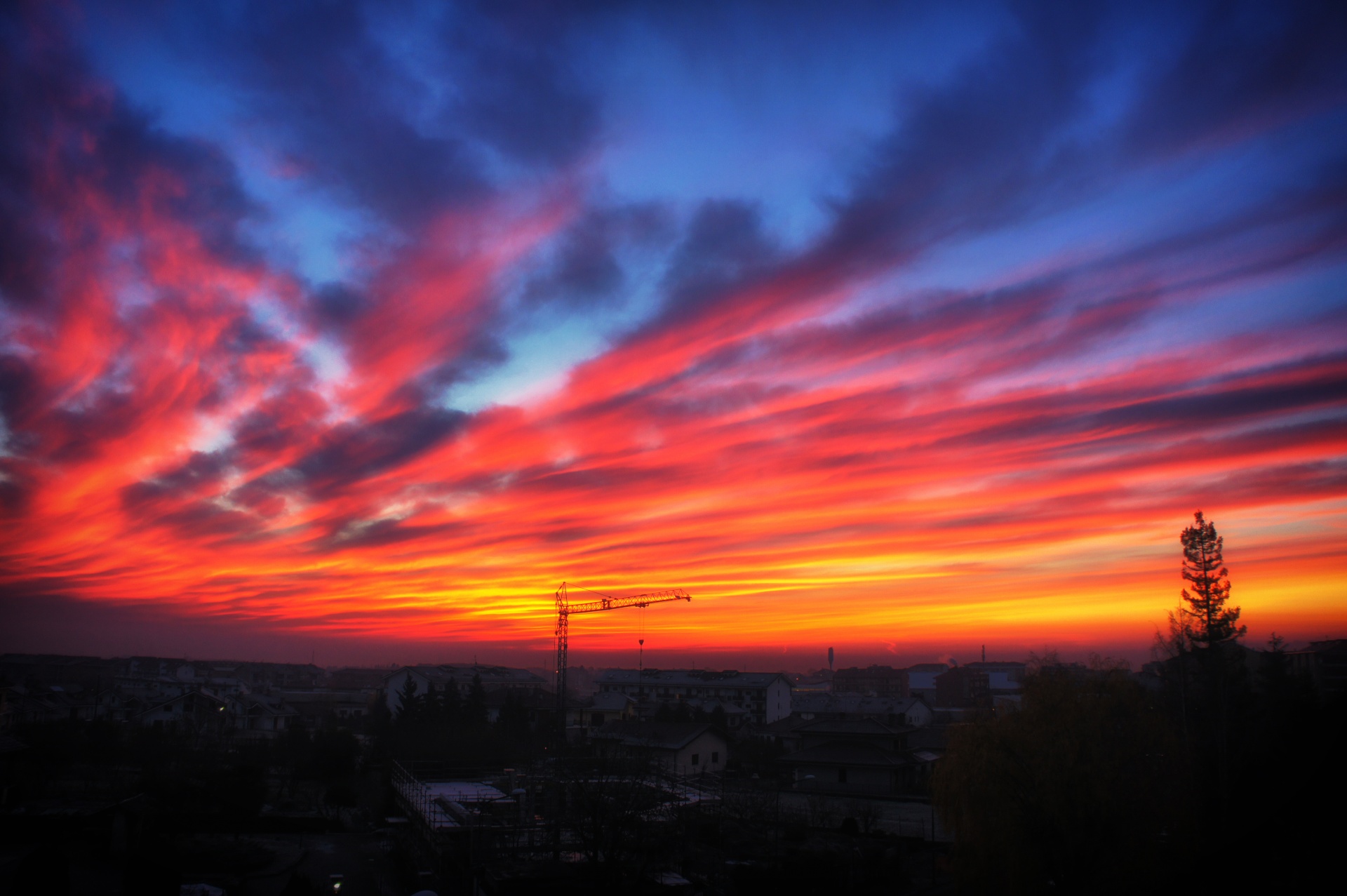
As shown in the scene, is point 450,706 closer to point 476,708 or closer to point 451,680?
point 476,708

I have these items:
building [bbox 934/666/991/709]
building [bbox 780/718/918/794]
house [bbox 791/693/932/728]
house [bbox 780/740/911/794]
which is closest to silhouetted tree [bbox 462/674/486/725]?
building [bbox 780/718/918/794]

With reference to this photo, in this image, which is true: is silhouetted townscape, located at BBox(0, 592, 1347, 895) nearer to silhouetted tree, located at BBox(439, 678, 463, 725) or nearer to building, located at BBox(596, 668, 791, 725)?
silhouetted tree, located at BBox(439, 678, 463, 725)

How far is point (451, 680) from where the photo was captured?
51594mm

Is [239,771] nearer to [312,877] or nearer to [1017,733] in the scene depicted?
[312,877]

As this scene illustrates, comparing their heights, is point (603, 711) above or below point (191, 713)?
below

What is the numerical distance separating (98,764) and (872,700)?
151 ft

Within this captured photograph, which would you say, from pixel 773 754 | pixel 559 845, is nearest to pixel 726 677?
pixel 773 754

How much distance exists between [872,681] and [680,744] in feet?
234

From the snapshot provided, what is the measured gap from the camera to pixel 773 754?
43750mm

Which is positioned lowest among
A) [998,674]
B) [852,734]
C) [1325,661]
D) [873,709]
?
[998,674]

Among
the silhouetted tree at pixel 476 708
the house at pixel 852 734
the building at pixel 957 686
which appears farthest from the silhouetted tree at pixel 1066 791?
the building at pixel 957 686

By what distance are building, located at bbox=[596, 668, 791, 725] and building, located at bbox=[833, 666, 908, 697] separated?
90.9 ft

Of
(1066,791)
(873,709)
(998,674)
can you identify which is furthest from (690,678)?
(1066,791)

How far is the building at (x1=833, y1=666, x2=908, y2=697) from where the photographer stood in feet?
313
